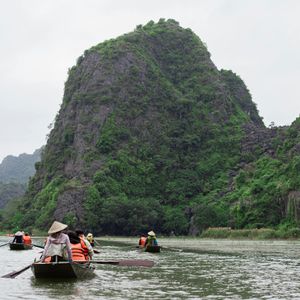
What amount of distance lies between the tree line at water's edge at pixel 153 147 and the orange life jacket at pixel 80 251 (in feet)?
212

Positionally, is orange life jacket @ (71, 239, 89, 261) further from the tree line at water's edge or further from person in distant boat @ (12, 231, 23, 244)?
the tree line at water's edge

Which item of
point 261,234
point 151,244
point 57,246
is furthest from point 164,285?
point 261,234

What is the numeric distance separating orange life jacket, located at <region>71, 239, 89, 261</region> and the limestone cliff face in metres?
74.7

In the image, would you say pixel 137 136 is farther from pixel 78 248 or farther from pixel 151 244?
pixel 78 248

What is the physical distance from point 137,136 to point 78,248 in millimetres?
99056

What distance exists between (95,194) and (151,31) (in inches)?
2245

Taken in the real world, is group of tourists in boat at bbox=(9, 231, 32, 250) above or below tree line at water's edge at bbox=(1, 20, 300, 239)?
below

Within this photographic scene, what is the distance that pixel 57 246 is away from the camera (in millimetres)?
16984

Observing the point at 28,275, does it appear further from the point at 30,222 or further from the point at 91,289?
the point at 30,222

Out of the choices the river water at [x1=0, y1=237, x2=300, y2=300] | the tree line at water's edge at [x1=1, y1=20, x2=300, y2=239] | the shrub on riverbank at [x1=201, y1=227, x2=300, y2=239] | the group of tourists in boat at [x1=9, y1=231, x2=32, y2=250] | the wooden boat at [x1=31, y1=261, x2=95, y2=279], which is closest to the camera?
the river water at [x1=0, y1=237, x2=300, y2=300]

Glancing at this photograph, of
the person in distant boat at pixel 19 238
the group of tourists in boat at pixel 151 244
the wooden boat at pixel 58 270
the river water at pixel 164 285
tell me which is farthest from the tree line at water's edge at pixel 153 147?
the wooden boat at pixel 58 270

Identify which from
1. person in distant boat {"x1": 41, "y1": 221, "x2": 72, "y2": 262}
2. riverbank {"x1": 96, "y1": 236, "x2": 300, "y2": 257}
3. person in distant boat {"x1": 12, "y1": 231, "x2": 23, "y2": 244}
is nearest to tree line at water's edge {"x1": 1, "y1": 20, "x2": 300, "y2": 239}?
riverbank {"x1": 96, "y1": 236, "x2": 300, "y2": 257}

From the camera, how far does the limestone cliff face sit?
102312 mm

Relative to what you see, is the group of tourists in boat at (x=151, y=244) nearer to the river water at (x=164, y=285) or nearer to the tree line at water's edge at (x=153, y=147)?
the river water at (x=164, y=285)
